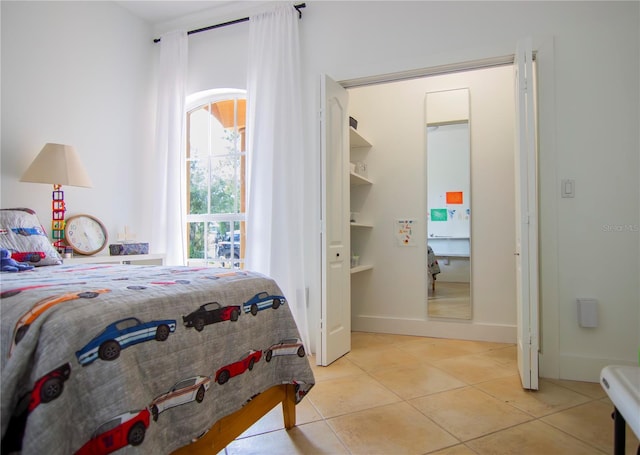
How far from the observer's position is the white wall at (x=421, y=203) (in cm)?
340

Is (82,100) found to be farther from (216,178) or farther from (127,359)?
(127,359)

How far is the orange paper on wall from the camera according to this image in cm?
353

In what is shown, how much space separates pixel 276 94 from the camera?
10.2ft

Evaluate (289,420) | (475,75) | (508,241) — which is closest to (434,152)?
(475,75)

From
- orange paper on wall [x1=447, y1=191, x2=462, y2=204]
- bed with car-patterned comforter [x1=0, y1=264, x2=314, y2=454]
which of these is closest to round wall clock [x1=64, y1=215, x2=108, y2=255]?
bed with car-patterned comforter [x1=0, y1=264, x2=314, y2=454]

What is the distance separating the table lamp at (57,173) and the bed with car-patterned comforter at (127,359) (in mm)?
1473

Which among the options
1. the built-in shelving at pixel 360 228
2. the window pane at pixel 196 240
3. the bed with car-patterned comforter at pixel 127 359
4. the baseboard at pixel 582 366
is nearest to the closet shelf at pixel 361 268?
the built-in shelving at pixel 360 228

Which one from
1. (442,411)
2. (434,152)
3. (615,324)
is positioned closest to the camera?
(442,411)

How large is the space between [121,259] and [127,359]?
2126mm

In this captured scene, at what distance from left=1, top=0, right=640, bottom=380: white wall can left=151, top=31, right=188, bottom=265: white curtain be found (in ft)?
1.53

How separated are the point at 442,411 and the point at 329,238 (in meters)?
1.32

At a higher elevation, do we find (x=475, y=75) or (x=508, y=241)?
(x=475, y=75)

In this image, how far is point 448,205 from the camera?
3559mm

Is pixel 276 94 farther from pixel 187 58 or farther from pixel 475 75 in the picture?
pixel 475 75
